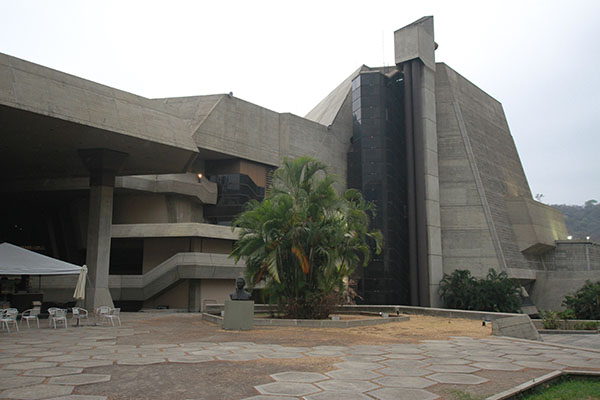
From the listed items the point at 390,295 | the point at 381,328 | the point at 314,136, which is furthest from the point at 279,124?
the point at 381,328

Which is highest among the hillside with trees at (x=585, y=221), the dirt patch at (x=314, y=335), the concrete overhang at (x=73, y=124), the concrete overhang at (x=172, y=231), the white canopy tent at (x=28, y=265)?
the hillside with trees at (x=585, y=221)

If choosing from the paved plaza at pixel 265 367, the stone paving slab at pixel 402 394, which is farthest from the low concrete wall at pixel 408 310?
the stone paving slab at pixel 402 394

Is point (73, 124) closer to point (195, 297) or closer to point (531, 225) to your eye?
point (195, 297)

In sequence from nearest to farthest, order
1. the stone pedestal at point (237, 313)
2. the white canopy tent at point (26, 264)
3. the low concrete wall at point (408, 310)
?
1. the stone pedestal at point (237, 313)
2. the white canopy tent at point (26, 264)
3. the low concrete wall at point (408, 310)

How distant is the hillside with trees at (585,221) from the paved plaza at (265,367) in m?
111

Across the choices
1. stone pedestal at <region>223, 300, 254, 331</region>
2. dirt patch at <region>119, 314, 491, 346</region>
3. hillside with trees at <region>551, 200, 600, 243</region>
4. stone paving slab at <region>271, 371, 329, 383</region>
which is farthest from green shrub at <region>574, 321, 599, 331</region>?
hillside with trees at <region>551, 200, 600, 243</region>

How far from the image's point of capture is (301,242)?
16.6 m

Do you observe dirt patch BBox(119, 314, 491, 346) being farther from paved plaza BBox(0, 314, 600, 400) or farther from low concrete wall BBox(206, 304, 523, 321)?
low concrete wall BBox(206, 304, 523, 321)

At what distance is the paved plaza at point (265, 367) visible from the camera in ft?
19.0

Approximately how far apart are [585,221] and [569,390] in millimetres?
133165

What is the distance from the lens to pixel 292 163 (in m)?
18.4

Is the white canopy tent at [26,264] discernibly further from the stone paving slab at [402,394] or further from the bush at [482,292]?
the bush at [482,292]

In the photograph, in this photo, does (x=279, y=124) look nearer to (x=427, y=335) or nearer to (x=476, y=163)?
(x=476, y=163)

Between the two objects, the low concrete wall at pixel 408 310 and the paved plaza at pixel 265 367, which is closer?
the paved plaza at pixel 265 367
